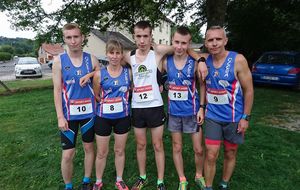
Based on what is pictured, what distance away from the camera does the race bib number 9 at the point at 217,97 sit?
3689mm

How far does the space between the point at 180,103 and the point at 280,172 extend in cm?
197

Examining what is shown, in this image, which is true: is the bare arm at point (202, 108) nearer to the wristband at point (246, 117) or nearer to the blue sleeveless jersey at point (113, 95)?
the wristband at point (246, 117)

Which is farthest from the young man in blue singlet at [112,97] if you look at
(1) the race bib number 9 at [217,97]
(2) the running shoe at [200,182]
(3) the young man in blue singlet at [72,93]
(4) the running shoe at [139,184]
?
(2) the running shoe at [200,182]

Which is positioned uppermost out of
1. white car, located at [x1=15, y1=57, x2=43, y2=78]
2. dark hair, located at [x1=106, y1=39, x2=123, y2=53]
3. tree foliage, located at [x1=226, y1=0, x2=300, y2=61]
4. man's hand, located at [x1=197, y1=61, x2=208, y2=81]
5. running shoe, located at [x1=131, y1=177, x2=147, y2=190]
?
tree foliage, located at [x1=226, y1=0, x2=300, y2=61]

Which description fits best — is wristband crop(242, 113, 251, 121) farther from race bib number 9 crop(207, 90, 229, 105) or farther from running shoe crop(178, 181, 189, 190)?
running shoe crop(178, 181, 189, 190)

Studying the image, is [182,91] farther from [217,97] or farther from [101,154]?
[101,154]

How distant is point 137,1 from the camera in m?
9.73

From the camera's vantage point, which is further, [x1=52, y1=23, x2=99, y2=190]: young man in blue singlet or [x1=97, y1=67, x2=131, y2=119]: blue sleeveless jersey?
[x1=97, y1=67, x2=131, y2=119]: blue sleeveless jersey

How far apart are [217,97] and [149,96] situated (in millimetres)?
797

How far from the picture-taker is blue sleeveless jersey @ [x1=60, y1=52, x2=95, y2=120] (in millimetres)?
3779

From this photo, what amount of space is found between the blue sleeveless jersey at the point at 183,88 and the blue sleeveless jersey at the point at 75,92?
0.97m

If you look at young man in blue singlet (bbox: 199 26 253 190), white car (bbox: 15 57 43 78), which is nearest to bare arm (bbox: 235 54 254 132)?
young man in blue singlet (bbox: 199 26 253 190)

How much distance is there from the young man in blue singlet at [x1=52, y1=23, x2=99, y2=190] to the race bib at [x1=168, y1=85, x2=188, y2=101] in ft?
3.16

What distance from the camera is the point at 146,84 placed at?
12.8 feet
